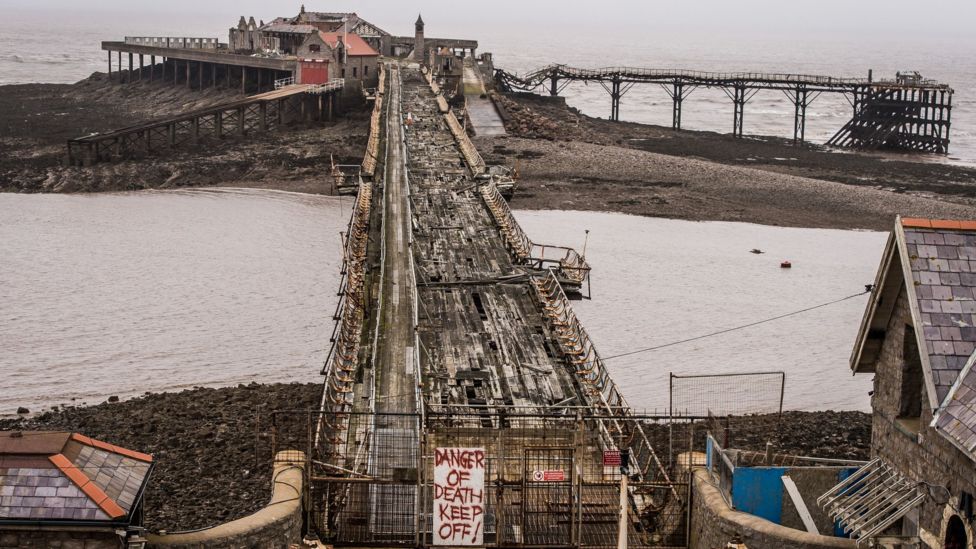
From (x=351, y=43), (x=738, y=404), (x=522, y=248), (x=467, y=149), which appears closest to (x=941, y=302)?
(x=738, y=404)

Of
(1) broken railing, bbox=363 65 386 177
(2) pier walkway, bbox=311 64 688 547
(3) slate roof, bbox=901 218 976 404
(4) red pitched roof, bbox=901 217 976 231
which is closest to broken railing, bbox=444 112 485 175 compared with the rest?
(1) broken railing, bbox=363 65 386 177

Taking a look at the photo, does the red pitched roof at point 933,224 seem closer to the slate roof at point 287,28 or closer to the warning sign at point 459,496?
the warning sign at point 459,496

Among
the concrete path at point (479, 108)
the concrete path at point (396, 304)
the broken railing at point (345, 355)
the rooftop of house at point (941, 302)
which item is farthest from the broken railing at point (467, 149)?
the rooftop of house at point (941, 302)

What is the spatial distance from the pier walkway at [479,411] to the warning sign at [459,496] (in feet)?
0.11

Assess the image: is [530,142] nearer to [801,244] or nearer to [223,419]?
[801,244]

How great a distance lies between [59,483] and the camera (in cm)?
1509

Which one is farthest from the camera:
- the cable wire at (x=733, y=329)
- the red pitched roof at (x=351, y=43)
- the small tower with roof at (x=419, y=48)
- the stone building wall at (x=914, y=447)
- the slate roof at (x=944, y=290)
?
the small tower with roof at (x=419, y=48)

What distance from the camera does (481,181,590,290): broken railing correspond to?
36156 mm

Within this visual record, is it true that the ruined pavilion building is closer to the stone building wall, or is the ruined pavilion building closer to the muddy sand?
the stone building wall

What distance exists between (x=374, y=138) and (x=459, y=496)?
40.9 metres

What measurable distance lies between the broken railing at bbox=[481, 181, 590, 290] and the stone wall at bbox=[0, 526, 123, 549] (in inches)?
841

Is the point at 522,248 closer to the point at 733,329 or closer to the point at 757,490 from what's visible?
the point at 733,329

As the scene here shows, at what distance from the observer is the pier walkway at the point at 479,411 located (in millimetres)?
19078

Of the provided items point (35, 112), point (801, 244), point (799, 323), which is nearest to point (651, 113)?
point (35, 112)
